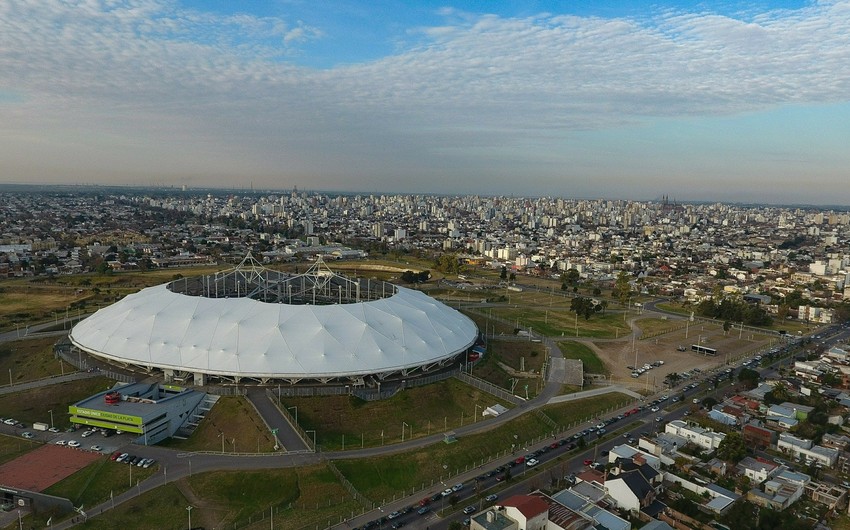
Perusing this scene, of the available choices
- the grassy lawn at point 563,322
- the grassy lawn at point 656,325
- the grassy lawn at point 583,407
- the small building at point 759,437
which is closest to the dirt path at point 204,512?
the grassy lawn at point 583,407

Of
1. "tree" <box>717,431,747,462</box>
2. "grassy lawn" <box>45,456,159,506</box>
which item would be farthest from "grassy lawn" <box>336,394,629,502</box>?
"grassy lawn" <box>45,456,159,506</box>

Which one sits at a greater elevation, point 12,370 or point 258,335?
point 258,335

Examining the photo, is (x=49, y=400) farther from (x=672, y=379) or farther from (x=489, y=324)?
(x=672, y=379)

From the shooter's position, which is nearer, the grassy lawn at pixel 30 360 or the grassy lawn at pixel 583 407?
the grassy lawn at pixel 583 407

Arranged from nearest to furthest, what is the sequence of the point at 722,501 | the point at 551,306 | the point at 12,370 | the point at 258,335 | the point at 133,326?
the point at 722,501 < the point at 258,335 < the point at 133,326 < the point at 12,370 < the point at 551,306

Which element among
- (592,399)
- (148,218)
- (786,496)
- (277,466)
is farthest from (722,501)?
(148,218)

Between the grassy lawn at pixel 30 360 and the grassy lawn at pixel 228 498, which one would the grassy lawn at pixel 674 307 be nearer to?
the grassy lawn at pixel 228 498

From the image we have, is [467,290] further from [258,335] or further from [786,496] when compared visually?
[786,496]
